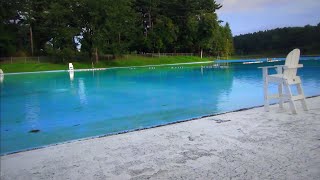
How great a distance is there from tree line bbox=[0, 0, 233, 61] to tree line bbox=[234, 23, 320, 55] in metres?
7.06

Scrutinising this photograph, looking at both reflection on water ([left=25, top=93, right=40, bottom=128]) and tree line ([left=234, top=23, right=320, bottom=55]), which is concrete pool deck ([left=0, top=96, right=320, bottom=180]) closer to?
reflection on water ([left=25, top=93, right=40, bottom=128])

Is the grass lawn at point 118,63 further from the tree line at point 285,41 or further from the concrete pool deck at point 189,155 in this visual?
the concrete pool deck at point 189,155

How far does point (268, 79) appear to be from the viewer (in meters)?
5.09

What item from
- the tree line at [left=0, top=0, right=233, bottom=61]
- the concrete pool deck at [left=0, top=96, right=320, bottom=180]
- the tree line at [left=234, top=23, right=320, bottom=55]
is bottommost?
the concrete pool deck at [left=0, top=96, right=320, bottom=180]

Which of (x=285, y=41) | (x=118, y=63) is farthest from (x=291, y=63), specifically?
(x=118, y=63)

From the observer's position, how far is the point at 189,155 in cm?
284

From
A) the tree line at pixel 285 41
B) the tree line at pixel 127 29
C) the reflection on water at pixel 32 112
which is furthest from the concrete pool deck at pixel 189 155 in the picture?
the tree line at pixel 127 29

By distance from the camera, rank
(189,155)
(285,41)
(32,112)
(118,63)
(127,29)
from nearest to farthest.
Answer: (189,155) < (32,112) < (285,41) < (118,63) < (127,29)

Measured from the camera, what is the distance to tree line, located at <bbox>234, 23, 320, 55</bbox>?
57.2ft

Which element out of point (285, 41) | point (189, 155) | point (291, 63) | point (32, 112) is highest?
point (285, 41)

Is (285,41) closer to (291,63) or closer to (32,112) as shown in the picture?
(291,63)

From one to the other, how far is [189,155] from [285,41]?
25.6 metres

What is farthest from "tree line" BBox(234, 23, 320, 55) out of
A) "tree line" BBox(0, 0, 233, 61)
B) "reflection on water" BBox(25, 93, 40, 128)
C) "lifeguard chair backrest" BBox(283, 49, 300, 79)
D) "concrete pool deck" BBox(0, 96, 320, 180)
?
"concrete pool deck" BBox(0, 96, 320, 180)

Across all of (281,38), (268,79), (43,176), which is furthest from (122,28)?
(43,176)
